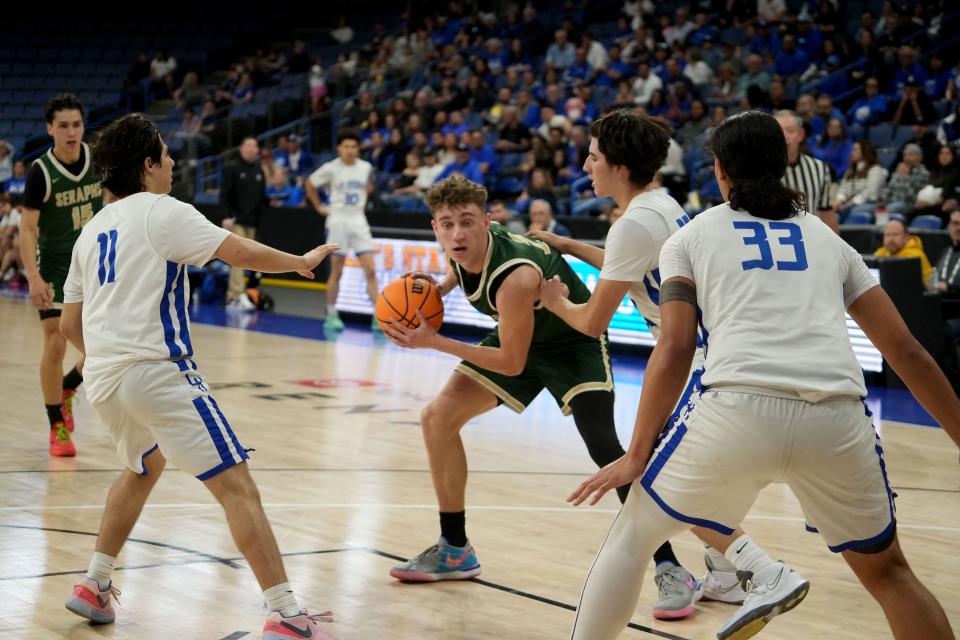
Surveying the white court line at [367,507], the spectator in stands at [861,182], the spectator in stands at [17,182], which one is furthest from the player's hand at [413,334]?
the spectator in stands at [17,182]

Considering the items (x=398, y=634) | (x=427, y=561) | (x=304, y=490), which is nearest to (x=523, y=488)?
(x=304, y=490)

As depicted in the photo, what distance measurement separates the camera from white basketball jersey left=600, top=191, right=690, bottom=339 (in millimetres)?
3914

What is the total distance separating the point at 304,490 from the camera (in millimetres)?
6223

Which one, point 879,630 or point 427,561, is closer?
point 879,630

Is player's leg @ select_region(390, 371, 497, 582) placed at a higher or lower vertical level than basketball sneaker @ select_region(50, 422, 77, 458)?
higher

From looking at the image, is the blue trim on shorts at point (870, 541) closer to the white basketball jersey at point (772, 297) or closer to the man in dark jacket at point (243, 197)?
the white basketball jersey at point (772, 297)

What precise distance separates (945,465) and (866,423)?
15.1ft

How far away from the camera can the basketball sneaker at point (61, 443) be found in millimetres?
6923

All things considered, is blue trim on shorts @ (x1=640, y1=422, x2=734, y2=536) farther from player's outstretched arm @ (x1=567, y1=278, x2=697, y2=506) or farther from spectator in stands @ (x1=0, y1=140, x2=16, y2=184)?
spectator in stands @ (x1=0, y1=140, x2=16, y2=184)

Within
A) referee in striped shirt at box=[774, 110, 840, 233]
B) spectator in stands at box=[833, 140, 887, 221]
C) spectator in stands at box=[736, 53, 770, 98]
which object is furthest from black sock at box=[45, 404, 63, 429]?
spectator in stands at box=[736, 53, 770, 98]

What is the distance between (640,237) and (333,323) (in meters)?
Result: 9.83

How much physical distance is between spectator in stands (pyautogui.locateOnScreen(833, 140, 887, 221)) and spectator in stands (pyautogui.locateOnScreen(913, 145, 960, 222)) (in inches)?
21.6

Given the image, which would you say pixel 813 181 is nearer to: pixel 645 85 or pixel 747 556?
pixel 747 556

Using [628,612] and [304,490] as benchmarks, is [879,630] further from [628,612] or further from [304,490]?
[304,490]
